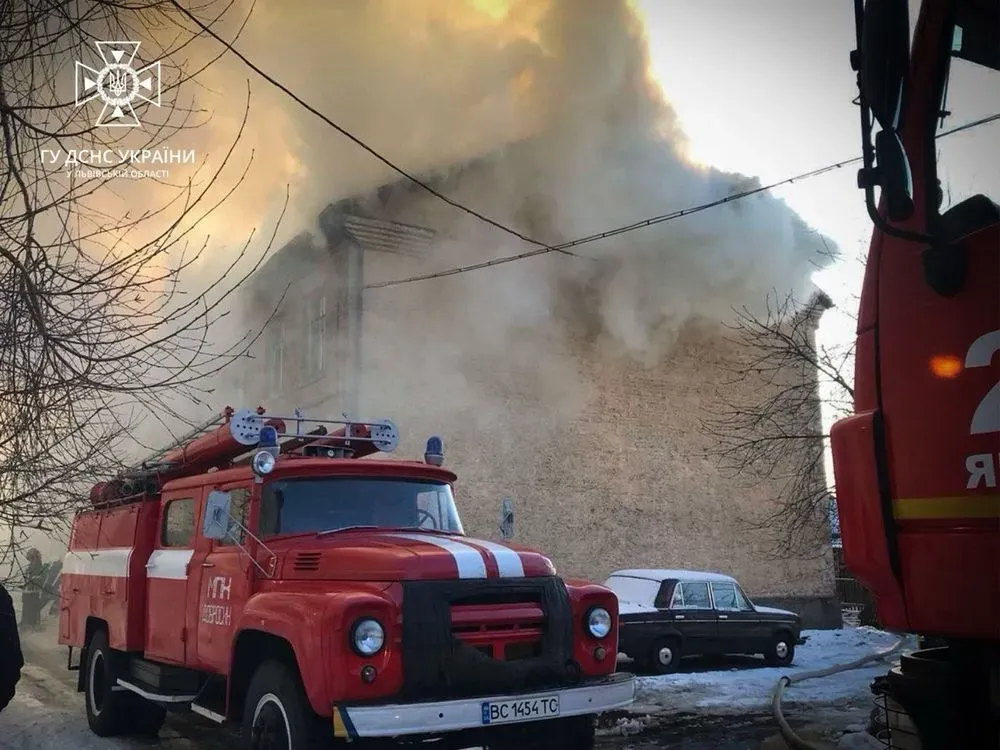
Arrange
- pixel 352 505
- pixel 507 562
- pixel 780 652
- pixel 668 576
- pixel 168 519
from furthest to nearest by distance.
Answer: pixel 780 652
pixel 668 576
pixel 168 519
pixel 352 505
pixel 507 562

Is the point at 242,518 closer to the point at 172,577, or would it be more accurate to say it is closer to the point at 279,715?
the point at 172,577

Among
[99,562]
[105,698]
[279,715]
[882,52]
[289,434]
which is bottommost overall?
[105,698]

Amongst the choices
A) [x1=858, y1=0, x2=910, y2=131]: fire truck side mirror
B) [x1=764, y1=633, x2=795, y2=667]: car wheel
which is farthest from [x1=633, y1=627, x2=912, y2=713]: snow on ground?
[x1=858, y1=0, x2=910, y2=131]: fire truck side mirror

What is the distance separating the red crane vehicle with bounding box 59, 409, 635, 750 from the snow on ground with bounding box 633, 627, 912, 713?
429 cm

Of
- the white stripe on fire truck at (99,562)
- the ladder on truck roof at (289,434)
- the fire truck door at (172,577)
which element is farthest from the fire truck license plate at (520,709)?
the white stripe on fire truck at (99,562)

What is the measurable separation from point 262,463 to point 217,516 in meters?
0.44

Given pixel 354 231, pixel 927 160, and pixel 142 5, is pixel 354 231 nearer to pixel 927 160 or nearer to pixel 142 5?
pixel 142 5

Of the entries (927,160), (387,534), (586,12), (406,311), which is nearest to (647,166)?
(586,12)

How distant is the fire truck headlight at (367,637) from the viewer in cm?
404

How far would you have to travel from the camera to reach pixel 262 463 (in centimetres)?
Result: 504

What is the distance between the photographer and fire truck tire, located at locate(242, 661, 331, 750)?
4102 millimetres

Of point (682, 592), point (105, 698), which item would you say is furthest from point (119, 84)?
point (682, 592)

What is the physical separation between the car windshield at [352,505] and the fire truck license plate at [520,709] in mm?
1616

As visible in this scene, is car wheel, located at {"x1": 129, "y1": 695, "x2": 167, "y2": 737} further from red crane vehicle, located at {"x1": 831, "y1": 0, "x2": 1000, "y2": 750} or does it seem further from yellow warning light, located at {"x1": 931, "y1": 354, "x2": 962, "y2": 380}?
yellow warning light, located at {"x1": 931, "y1": 354, "x2": 962, "y2": 380}
